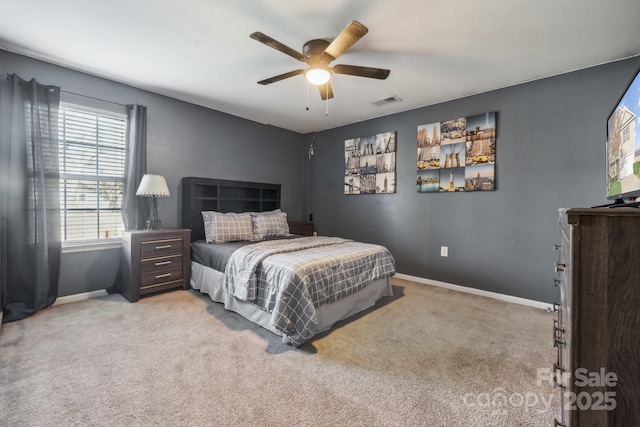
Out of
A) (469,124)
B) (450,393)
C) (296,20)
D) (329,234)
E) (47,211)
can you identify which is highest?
(296,20)

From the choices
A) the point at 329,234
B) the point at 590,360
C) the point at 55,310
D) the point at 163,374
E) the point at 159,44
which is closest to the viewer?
the point at 590,360

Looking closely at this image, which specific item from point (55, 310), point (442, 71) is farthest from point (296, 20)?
point (55, 310)

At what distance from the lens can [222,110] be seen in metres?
4.07

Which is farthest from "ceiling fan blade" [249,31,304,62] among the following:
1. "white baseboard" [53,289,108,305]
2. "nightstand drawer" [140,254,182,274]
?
"white baseboard" [53,289,108,305]

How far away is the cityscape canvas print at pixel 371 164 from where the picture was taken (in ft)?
13.5

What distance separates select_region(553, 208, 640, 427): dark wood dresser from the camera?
77 centimetres

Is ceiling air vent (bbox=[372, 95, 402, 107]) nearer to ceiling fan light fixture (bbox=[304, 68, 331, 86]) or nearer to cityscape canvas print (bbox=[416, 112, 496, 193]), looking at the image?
cityscape canvas print (bbox=[416, 112, 496, 193])

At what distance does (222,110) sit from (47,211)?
2.39m

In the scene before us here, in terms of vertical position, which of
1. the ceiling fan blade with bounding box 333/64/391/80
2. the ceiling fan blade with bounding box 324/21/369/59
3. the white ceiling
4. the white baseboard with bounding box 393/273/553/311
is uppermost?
the white ceiling

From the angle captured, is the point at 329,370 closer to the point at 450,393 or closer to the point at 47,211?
the point at 450,393

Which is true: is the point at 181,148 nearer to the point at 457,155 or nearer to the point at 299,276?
the point at 299,276

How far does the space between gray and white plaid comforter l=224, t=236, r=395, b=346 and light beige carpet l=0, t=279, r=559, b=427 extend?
9.8 inches

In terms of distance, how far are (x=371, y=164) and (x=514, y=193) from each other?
1928mm

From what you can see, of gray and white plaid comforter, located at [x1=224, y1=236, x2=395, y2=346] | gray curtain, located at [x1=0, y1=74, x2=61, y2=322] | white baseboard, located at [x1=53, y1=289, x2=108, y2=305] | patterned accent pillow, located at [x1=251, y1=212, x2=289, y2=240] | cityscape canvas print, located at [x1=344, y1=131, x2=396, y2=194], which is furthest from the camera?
cityscape canvas print, located at [x1=344, y1=131, x2=396, y2=194]
